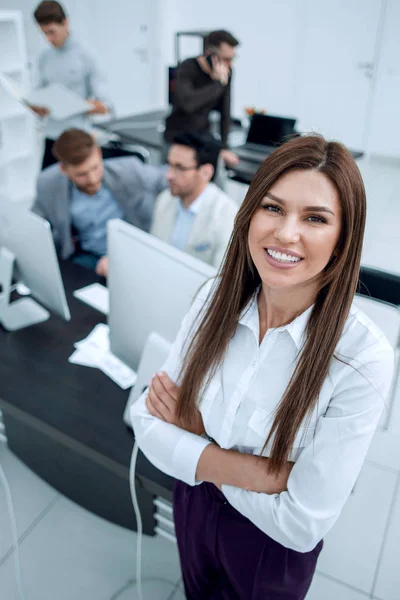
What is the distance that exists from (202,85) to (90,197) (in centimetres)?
161

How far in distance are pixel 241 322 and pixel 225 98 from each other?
3.11m

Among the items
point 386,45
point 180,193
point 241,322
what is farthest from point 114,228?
point 386,45

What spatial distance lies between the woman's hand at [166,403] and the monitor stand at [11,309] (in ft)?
2.78

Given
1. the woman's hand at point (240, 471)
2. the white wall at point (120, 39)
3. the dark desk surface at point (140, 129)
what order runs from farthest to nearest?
the white wall at point (120, 39) < the dark desk surface at point (140, 129) < the woman's hand at point (240, 471)

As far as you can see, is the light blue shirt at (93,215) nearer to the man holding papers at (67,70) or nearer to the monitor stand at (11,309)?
the monitor stand at (11,309)

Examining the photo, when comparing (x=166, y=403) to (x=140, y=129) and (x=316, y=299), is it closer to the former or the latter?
(x=316, y=299)

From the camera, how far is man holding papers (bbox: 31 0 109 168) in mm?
3523

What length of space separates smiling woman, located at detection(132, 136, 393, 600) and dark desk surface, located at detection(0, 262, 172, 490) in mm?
242

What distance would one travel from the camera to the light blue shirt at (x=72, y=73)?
3.67m

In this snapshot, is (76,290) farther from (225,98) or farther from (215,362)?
(225,98)

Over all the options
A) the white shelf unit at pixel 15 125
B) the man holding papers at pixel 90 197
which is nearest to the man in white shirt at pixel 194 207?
the man holding papers at pixel 90 197

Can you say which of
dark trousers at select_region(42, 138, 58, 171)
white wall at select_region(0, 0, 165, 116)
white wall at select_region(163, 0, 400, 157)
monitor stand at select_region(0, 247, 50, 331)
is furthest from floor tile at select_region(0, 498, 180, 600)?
white wall at select_region(0, 0, 165, 116)

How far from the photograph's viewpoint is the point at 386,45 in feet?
18.2

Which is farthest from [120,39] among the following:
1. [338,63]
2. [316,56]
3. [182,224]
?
[182,224]
